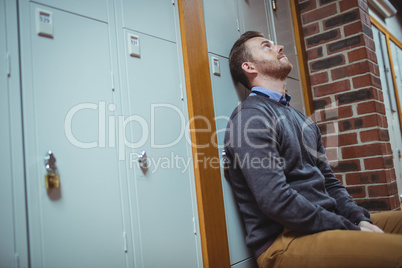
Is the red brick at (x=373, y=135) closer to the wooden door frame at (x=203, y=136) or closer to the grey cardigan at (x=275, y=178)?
the grey cardigan at (x=275, y=178)

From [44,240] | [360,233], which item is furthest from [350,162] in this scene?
[44,240]

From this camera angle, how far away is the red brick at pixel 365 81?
193cm

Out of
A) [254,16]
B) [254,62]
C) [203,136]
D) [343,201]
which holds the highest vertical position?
[254,16]

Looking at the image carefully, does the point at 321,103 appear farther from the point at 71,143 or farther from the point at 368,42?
the point at 71,143

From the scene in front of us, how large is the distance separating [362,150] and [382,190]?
0.84 ft

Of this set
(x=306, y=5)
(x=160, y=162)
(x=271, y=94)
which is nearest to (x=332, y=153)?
(x=271, y=94)

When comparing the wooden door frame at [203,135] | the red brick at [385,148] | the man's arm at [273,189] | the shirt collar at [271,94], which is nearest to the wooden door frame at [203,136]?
the wooden door frame at [203,135]

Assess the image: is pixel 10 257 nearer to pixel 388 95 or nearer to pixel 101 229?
pixel 101 229

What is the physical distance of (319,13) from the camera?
215 centimetres

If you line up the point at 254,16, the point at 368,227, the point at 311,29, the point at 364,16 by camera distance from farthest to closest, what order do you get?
the point at 311,29
the point at 364,16
the point at 254,16
the point at 368,227

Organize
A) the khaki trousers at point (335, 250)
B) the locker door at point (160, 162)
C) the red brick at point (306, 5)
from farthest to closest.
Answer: the red brick at point (306, 5), the locker door at point (160, 162), the khaki trousers at point (335, 250)

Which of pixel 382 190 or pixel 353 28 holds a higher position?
pixel 353 28

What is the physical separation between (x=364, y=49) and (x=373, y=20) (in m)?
1.51

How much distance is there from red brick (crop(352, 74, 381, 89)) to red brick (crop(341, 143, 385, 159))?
367mm
